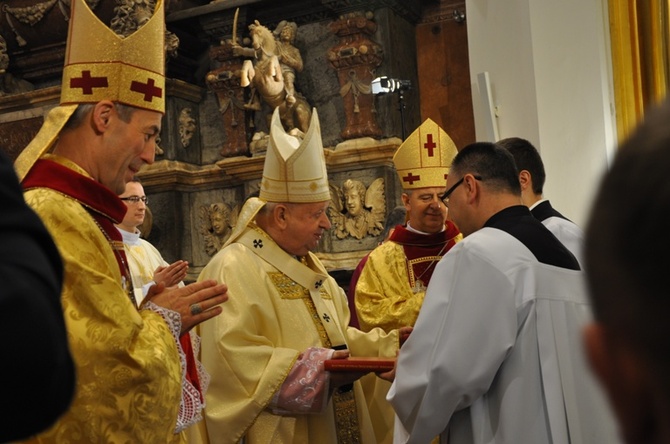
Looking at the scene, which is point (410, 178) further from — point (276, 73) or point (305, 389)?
point (276, 73)

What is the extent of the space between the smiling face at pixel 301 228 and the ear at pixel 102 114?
1487mm

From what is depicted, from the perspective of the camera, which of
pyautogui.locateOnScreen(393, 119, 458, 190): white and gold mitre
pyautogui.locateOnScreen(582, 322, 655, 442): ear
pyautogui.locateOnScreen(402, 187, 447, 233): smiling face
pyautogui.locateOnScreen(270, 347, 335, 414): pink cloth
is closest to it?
pyautogui.locateOnScreen(582, 322, 655, 442): ear

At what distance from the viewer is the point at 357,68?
8.42 metres

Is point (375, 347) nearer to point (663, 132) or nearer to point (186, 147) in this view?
point (663, 132)

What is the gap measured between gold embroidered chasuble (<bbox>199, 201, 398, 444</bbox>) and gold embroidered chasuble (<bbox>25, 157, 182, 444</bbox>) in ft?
4.03

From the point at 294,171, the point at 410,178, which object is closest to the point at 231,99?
the point at 410,178

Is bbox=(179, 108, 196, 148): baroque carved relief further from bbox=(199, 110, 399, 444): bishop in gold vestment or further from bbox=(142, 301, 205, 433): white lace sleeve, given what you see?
bbox=(142, 301, 205, 433): white lace sleeve

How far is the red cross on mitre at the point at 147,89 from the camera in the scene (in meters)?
2.80

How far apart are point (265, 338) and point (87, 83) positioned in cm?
145

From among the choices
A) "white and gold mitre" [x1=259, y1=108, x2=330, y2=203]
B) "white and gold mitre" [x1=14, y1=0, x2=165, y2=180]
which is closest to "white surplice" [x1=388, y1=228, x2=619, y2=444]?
"white and gold mitre" [x1=14, y1=0, x2=165, y2=180]

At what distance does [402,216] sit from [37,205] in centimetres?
451

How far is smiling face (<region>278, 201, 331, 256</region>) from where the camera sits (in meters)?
4.07

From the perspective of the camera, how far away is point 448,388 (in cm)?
277

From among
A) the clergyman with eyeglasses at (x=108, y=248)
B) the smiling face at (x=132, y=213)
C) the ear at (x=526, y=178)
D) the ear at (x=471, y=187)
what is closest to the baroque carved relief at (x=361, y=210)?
the smiling face at (x=132, y=213)
